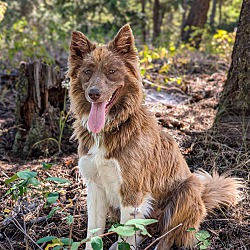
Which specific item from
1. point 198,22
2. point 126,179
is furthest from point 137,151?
point 198,22

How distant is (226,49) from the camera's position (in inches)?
340

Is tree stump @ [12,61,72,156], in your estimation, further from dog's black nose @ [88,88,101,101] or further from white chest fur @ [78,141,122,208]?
dog's black nose @ [88,88,101,101]

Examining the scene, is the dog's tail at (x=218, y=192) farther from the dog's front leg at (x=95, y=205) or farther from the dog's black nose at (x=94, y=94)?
the dog's black nose at (x=94, y=94)

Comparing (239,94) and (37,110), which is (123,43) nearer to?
(239,94)

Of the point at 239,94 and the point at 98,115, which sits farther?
the point at 239,94

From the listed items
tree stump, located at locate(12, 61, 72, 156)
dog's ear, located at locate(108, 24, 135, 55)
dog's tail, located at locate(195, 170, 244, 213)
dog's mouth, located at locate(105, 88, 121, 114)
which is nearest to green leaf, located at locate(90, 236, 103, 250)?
dog's mouth, located at locate(105, 88, 121, 114)

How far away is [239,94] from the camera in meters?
5.09

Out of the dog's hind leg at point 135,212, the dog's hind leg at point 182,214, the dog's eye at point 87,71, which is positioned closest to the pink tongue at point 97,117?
the dog's eye at point 87,71

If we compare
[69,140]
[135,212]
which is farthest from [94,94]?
[69,140]

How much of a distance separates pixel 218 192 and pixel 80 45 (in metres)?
1.93

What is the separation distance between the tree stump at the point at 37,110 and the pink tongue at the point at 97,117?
85.2 inches

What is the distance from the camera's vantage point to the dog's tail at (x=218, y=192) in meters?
3.75

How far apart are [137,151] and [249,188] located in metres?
1.61

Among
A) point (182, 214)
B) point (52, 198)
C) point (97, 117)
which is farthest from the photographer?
point (182, 214)
